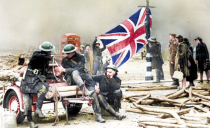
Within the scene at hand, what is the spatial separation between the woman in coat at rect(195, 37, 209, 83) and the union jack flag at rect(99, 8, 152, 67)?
3.24 feet

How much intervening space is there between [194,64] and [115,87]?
2195 mm

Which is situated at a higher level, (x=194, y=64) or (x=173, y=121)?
(x=194, y=64)

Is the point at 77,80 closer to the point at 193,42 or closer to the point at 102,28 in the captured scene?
the point at 102,28

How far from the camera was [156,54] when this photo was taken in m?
4.29

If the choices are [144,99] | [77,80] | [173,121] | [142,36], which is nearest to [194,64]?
[142,36]

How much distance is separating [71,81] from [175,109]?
1.36 metres

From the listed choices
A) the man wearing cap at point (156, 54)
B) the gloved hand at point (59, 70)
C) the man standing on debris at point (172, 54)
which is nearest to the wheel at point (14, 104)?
the gloved hand at point (59, 70)

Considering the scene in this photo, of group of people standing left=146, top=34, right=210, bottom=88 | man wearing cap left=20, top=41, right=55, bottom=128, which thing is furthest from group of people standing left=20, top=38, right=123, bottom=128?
group of people standing left=146, top=34, right=210, bottom=88

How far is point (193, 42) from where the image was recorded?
4375mm

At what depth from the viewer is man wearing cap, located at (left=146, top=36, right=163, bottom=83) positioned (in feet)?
13.4

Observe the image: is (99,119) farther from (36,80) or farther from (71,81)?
(36,80)

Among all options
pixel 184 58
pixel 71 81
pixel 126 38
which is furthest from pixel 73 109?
pixel 184 58

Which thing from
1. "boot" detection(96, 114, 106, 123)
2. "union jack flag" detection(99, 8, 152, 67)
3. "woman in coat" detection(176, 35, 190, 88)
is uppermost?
"union jack flag" detection(99, 8, 152, 67)

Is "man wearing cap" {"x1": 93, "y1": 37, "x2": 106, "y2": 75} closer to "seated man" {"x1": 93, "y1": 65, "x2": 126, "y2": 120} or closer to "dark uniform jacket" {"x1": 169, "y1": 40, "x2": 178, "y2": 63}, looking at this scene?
"seated man" {"x1": 93, "y1": 65, "x2": 126, "y2": 120}
